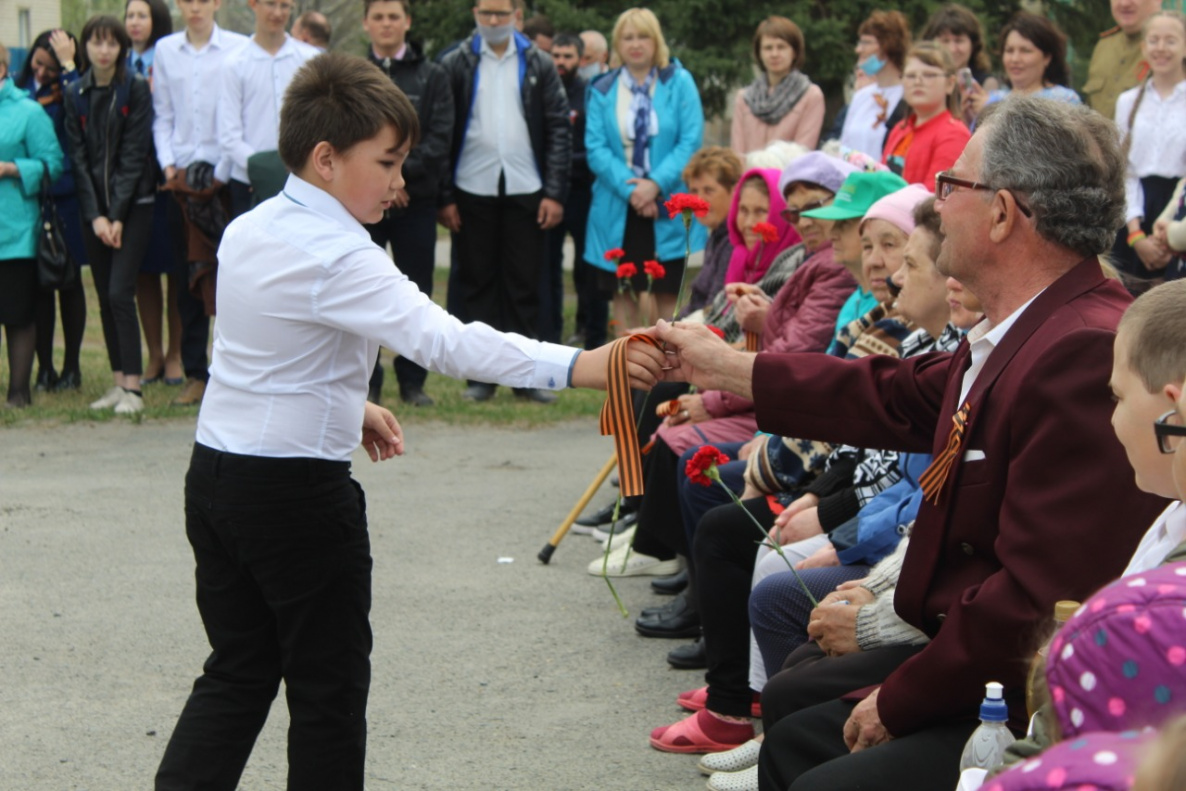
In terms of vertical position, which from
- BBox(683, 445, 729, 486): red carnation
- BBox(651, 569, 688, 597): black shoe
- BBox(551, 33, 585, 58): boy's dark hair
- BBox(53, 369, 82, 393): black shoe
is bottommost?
BBox(53, 369, 82, 393): black shoe

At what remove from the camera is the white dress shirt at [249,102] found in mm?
9641

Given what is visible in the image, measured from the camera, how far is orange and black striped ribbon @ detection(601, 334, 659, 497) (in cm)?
367

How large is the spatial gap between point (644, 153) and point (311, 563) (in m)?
7.31

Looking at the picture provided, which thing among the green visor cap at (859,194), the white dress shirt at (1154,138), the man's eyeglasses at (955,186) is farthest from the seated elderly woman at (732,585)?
the white dress shirt at (1154,138)

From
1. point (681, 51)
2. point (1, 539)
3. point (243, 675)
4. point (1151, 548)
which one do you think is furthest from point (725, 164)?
point (681, 51)

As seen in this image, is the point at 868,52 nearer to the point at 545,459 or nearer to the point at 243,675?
the point at 545,459

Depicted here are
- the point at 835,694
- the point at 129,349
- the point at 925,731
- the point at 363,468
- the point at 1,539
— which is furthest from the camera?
the point at 129,349

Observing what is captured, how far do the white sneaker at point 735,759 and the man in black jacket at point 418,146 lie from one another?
5.79m

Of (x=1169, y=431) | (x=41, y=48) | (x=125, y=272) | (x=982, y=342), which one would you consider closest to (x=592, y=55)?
(x=41, y=48)

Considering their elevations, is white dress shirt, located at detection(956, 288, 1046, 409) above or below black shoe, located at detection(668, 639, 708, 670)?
above

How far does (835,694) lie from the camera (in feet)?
11.3

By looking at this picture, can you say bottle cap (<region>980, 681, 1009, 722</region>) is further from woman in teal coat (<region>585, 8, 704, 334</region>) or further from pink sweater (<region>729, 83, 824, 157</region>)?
pink sweater (<region>729, 83, 824, 157</region>)

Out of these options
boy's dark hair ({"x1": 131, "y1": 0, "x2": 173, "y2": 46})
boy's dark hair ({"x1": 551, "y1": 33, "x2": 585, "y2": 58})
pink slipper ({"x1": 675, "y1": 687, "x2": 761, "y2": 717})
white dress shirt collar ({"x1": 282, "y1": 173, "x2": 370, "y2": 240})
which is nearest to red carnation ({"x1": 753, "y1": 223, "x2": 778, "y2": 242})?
pink slipper ({"x1": 675, "y1": 687, "x2": 761, "y2": 717})

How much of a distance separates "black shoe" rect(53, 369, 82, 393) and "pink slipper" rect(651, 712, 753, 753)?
279 inches
